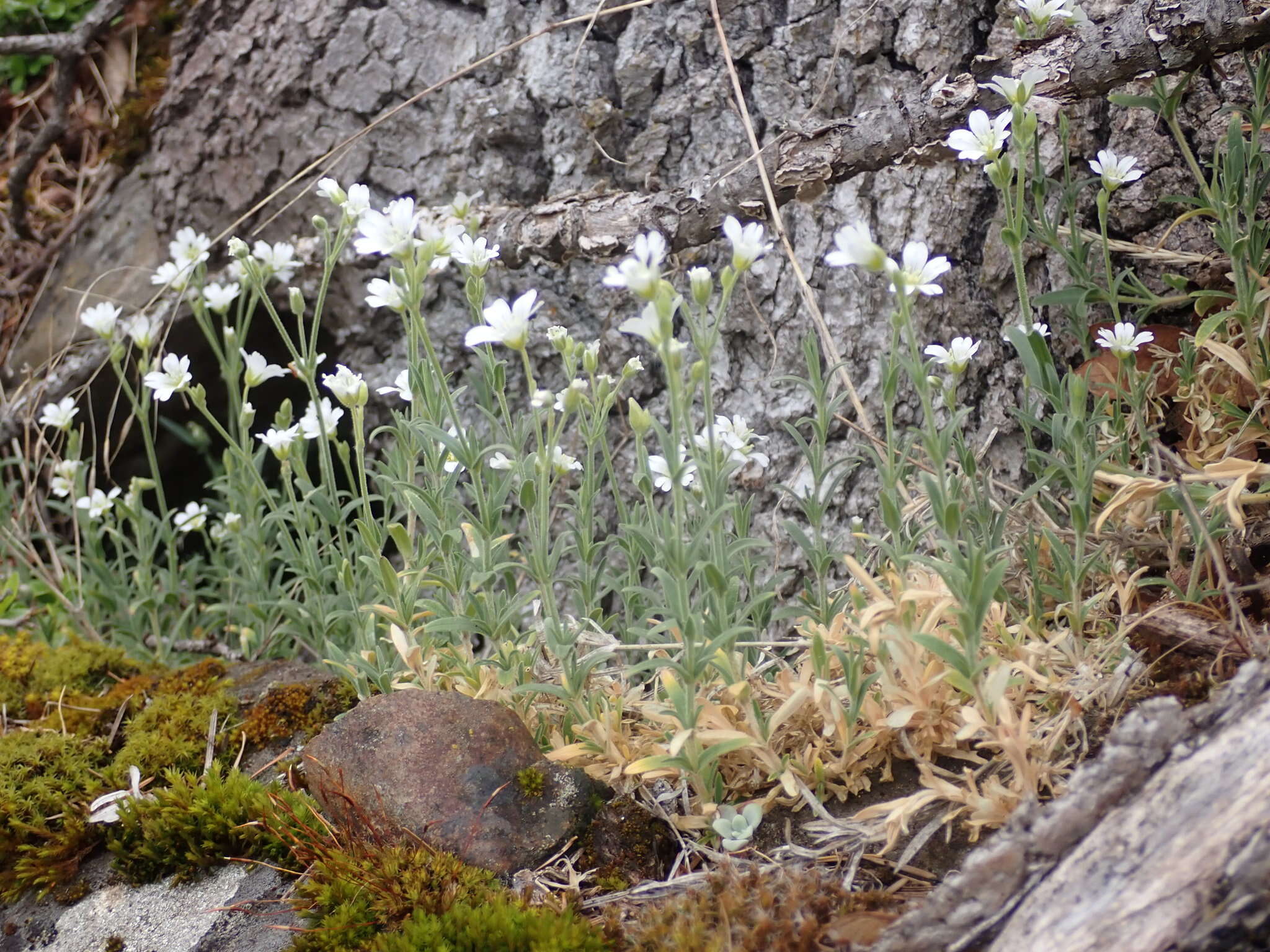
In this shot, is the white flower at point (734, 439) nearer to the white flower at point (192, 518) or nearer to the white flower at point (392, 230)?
the white flower at point (392, 230)

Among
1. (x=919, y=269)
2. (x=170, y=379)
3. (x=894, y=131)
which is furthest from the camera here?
(x=170, y=379)

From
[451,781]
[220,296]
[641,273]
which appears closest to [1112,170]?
[641,273]

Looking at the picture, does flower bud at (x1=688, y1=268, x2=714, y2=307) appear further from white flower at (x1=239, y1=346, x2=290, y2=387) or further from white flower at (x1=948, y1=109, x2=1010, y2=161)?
white flower at (x1=239, y1=346, x2=290, y2=387)

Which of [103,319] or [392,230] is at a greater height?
[392,230]

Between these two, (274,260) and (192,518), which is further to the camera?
(192,518)

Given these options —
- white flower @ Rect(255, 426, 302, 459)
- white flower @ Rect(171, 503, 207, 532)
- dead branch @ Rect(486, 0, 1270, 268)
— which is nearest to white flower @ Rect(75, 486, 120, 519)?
white flower @ Rect(171, 503, 207, 532)

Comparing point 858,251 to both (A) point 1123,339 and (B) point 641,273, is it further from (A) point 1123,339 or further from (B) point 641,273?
(A) point 1123,339

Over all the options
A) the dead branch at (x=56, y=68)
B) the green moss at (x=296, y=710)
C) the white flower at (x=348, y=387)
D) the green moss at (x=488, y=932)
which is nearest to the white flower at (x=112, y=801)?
the green moss at (x=296, y=710)
